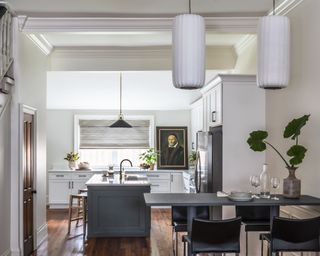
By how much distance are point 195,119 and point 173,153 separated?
1122mm

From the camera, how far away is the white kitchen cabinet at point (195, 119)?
8.70 meters

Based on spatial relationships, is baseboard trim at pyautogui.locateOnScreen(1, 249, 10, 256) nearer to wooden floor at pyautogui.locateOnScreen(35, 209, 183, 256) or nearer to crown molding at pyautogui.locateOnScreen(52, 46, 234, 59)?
wooden floor at pyautogui.locateOnScreen(35, 209, 183, 256)

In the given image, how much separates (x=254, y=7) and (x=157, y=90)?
4.50m

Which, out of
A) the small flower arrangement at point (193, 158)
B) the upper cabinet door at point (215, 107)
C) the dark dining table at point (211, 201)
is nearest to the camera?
the dark dining table at point (211, 201)

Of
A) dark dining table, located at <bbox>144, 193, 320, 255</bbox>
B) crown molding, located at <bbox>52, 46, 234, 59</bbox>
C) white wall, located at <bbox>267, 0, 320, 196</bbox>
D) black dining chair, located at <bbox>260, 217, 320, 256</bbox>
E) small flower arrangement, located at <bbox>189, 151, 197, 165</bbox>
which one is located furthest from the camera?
small flower arrangement, located at <bbox>189, 151, 197, 165</bbox>

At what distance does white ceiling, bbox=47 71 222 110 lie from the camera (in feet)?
28.2

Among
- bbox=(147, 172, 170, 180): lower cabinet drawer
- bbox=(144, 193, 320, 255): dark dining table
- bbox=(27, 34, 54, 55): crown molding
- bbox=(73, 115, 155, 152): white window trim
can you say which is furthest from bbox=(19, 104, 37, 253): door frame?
bbox=(73, 115, 155, 152): white window trim

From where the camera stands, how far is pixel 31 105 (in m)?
6.02

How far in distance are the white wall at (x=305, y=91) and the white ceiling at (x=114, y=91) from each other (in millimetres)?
3498

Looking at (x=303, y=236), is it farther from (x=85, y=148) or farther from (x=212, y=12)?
(x=85, y=148)

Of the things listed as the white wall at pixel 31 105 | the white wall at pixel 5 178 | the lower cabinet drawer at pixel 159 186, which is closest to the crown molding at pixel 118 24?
the white wall at pixel 31 105

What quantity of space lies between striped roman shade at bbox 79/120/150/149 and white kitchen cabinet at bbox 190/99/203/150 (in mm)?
1085

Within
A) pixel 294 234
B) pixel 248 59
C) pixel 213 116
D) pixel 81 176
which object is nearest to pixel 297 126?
pixel 294 234

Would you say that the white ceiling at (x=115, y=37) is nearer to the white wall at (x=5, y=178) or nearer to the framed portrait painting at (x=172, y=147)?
the framed portrait painting at (x=172, y=147)
